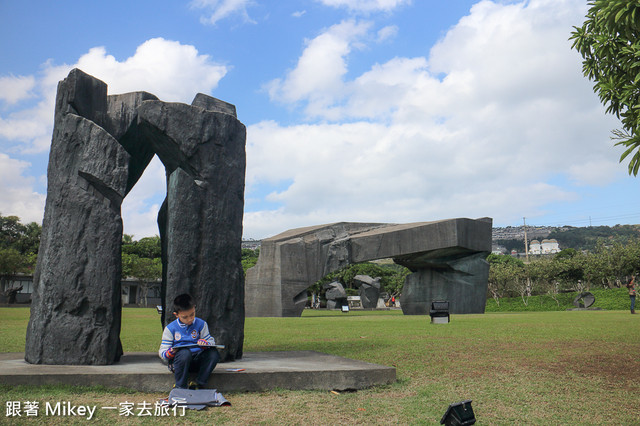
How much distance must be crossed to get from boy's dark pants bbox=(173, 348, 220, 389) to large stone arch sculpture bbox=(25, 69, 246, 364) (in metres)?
1.14

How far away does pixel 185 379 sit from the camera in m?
4.38

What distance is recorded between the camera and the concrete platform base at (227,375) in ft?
14.6

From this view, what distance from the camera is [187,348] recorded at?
450 centimetres

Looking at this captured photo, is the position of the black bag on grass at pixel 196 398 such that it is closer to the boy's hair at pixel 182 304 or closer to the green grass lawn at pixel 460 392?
the green grass lawn at pixel 460 392

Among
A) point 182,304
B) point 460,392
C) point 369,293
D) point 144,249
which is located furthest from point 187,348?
point 144,249

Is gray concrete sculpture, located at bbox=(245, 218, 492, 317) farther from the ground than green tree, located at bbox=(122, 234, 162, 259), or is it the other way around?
green tree, located at bbox=(122, 234, 162, 259)

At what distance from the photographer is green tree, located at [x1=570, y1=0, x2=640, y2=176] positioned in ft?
16.3

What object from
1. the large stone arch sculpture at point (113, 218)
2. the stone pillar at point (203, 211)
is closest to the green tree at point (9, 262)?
the large stone arch sculpture at point (113, 218)

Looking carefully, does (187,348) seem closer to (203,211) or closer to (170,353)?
(170,353)

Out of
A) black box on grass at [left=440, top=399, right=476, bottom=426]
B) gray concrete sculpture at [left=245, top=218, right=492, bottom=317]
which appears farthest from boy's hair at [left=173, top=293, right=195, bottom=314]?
gray concrete sculpture at [left=245, top=218, right=492, bottom=317]

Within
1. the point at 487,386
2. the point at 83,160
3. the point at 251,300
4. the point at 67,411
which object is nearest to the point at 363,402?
the point at 487,386

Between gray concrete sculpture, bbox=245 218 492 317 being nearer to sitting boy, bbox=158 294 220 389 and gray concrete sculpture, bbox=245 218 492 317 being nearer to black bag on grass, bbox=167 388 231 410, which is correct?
sitting boy, bbox=158 294 220 389

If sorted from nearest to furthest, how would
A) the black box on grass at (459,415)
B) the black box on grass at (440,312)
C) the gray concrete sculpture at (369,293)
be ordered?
the black box on grass at (459,415)
the black box on grass at (440,312)
the gray concrete sculpture at (369,293)

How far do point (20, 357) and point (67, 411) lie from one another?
267 centimetres
